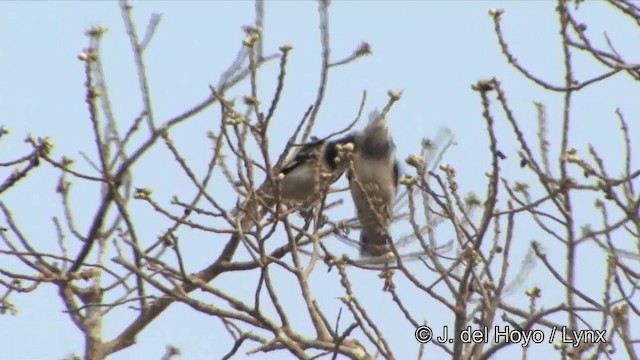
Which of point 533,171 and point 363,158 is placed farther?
point 363,158

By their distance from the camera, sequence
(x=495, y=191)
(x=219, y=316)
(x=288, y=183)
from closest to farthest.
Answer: (x=495, y=191) → (x=219, y=316) → (x=288, y=183)

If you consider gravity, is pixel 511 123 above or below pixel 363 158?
below

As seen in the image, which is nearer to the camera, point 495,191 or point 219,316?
point 495,191

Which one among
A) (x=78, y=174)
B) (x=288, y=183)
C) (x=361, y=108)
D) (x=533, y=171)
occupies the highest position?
(x=288, y=183)

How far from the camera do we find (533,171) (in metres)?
4.69

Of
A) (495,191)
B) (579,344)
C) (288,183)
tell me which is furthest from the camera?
(288,183)

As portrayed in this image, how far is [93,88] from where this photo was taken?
5090mm

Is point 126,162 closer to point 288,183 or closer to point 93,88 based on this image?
point 93,88

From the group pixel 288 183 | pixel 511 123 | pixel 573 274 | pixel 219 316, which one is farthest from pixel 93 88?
pixel 288 183

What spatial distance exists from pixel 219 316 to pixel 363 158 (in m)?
3.90

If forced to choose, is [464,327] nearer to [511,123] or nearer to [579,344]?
[579,344]

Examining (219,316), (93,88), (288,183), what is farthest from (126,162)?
(288,183)

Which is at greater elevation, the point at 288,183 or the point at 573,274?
the point at 288,183

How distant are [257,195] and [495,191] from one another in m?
1.32
